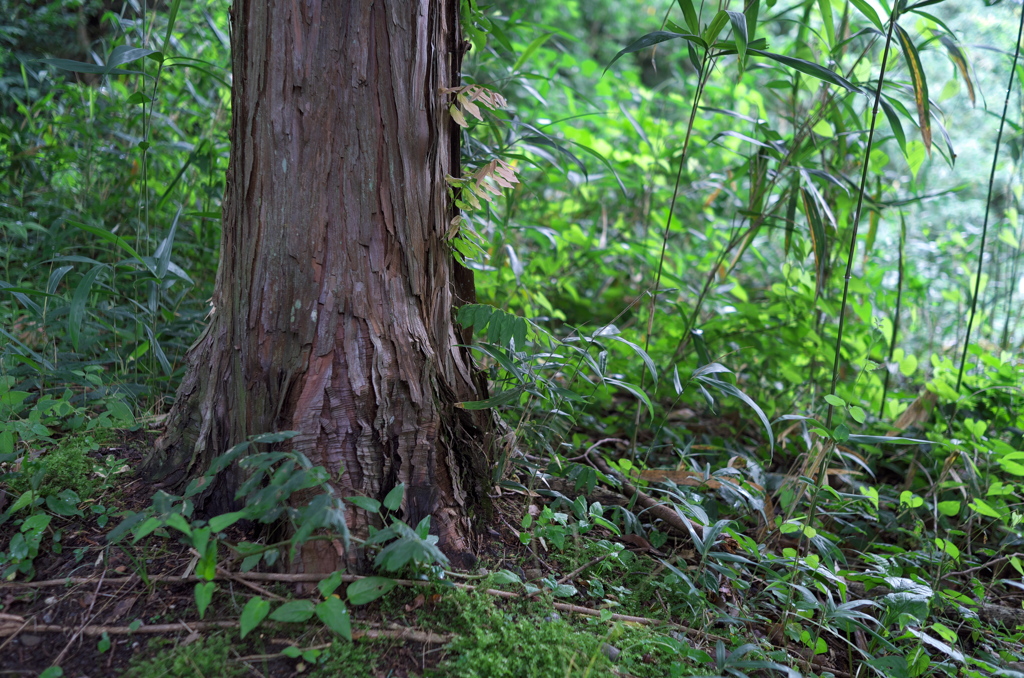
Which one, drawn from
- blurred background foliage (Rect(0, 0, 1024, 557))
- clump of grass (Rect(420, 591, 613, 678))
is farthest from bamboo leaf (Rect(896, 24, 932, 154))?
clump of grass (Rect(420, 591, 613, 678))

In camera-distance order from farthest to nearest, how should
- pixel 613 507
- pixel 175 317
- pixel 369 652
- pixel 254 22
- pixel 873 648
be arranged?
pixel 175 317, pixel 613 507, pixel 873 648, pixel 254 22, pixel 369 652

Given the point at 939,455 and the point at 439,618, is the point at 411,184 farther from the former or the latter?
the point at 939,455

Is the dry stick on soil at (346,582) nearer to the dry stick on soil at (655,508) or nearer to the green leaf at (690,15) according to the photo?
the dry stick on soil at (655,508)

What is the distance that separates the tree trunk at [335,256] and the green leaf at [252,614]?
0.18m

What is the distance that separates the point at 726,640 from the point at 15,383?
1780 mm

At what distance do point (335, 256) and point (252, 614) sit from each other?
0.69 meters

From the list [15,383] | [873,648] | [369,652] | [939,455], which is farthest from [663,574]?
[15,383]

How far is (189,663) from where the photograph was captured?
3.43ft

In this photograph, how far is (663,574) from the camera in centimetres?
150

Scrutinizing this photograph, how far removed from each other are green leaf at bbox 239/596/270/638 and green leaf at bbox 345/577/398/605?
15 cm

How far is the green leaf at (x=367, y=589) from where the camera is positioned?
3.68ft

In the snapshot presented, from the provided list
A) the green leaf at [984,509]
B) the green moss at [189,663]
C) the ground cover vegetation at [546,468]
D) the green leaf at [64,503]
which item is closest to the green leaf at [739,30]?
the ground cover vegetation at [546,468]

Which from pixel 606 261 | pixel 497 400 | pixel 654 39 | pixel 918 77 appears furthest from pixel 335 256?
pixel 606 261

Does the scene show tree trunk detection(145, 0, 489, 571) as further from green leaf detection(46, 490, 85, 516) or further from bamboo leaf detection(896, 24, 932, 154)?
bamboo leaf detection(896, 24, 932, 154)
